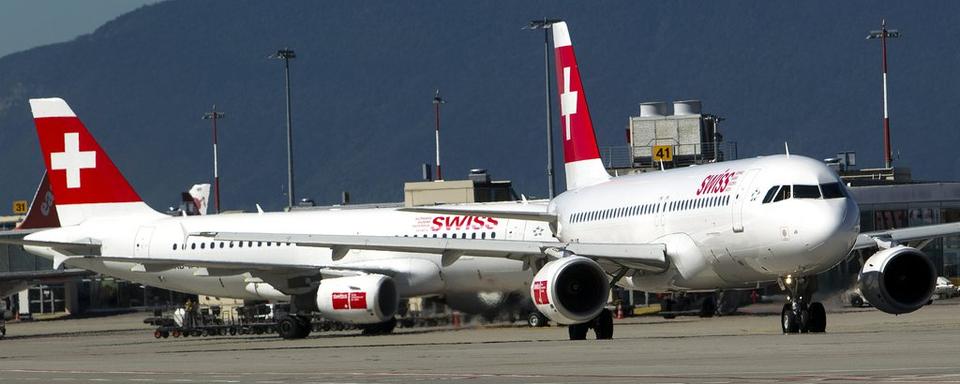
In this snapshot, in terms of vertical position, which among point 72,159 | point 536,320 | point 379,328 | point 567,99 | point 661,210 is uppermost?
point 567,99

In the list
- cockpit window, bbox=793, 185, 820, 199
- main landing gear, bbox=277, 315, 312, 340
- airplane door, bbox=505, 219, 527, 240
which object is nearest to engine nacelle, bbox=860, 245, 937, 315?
cockpit window, bbox=793, 185, 820, 199

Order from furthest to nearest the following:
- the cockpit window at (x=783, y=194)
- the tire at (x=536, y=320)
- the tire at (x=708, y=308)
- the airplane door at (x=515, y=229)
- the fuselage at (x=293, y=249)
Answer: the tire at (x=708, y=308), the tire at (x=536, y=320), the fuselage at (x=293, y=249), the airplane door at (x=515, y=229), the cockpit window at (x=783, y=194)

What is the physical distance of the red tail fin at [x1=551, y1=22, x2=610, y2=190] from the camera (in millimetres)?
44500

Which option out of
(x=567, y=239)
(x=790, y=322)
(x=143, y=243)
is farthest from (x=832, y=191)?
(x=143, y=243)

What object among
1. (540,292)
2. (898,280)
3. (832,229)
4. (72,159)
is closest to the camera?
(832,229)

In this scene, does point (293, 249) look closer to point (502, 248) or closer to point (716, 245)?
point (502, 248)

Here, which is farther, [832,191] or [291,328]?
[291,328]

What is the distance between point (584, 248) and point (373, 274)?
13070mm

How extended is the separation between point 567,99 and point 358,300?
283 inches

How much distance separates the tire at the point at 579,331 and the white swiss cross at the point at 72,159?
2175 centimetres

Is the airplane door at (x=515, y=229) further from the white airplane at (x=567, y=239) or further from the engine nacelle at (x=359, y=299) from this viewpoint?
the engine nacelle at (x=359, y=299)

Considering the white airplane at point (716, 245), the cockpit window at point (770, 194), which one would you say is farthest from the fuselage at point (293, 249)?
the cockpit window at point (770, 194)

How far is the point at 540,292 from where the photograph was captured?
3431cm

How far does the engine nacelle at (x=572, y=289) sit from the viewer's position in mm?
34125
